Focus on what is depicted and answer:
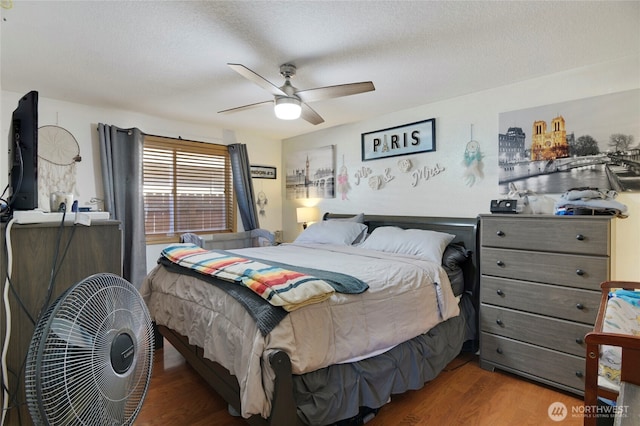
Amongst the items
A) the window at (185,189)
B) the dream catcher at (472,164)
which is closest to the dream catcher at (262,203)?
the window at (185,189)

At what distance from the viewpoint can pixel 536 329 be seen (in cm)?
219

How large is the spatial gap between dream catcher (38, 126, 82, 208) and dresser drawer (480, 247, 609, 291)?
3956 millimetres

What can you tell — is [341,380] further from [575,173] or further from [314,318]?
[575,173]

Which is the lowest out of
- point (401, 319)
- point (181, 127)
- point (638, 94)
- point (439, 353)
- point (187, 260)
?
point (439, 353)

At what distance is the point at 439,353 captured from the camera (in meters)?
2.11

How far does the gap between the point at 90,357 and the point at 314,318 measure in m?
0.90

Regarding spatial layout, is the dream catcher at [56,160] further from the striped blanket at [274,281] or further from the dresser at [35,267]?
the dresser at [35,267]

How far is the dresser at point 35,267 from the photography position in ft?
3.48

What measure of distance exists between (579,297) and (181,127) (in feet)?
14.0

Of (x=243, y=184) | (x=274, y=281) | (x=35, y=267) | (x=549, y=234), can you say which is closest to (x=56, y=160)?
(x=243, y=184)

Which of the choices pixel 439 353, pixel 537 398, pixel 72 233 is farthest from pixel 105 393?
pixel 537 398

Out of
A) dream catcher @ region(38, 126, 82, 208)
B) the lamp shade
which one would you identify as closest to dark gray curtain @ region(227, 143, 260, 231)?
the lamp shade

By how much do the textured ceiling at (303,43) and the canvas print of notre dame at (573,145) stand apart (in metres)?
0.33

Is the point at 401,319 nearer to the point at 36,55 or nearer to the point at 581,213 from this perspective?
the point at 581,213
